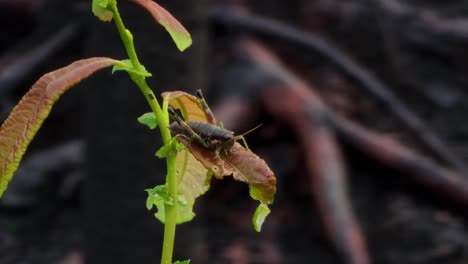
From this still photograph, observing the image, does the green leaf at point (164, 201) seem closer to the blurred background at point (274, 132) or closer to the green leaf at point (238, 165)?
the green leaf at point (238, 165)

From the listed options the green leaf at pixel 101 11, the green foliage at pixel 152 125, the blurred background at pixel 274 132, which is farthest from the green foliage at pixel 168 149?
the blurred background at pixel 274 132

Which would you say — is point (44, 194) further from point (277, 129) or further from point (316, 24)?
point (316, 24)

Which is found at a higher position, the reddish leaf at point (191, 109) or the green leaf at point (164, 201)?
the reddish leaf at point (191, 109)

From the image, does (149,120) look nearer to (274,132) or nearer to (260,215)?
(260,215)

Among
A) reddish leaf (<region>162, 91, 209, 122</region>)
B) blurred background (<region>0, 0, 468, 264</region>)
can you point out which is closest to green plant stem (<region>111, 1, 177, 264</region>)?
reddish leaf (<region>162, 91, 209, 122</region>)

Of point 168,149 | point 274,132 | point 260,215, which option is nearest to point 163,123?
point 168,149

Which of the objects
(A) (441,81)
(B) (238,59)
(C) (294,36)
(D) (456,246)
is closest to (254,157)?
(D) (456,246)
